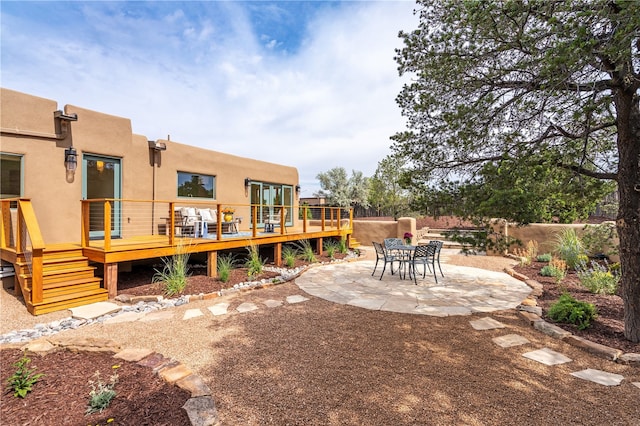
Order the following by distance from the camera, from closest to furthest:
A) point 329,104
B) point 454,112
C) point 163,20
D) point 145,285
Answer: point 454,112, point 145,285, point 163,20, point 329,104

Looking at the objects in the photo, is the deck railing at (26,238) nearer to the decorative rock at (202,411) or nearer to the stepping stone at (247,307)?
the stepping stone at (247,307)

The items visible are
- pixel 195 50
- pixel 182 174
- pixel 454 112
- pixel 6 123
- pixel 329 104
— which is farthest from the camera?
pixel 329 104

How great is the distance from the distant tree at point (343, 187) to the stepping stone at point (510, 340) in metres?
21.8

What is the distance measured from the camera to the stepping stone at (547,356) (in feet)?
9.92

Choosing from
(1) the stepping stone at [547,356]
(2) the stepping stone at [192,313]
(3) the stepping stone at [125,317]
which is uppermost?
(1) the stepping stone at [547,356]

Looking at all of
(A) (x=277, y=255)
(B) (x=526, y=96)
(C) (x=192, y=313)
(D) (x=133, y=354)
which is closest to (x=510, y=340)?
(B) (x=526, y=96)

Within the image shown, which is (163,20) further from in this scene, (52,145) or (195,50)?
(52,145)

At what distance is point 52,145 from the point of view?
240 inches

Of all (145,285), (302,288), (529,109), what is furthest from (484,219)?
(145,285)

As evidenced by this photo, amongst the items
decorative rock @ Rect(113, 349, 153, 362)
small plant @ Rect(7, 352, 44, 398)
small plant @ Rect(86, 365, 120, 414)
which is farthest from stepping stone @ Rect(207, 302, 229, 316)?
small plant @ Rect(7, 352, 44, 398)

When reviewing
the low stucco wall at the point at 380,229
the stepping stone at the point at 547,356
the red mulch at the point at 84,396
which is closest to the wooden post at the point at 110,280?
the red mulch at the point at 84,396

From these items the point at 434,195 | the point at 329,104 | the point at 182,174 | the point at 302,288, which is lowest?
the point at 302,288

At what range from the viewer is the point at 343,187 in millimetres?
26375

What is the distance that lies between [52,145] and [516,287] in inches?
384
